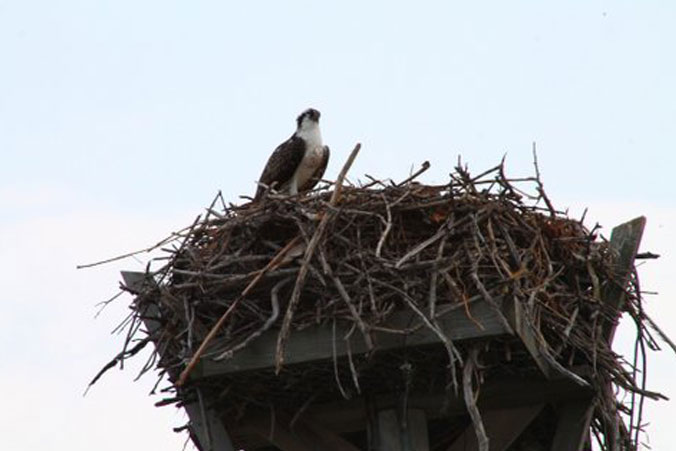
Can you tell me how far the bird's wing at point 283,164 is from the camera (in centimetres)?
905

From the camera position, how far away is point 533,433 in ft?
23.6

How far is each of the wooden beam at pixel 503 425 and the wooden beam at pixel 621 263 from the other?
0.56 meters

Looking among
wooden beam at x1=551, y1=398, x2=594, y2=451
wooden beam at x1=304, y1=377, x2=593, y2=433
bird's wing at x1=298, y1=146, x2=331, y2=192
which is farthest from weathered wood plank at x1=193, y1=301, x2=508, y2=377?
bird's wing at x1=298, y1=146, x2=331, y2=192

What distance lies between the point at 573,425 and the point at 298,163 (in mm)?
3144

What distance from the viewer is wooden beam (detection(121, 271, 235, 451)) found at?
21.4 feet

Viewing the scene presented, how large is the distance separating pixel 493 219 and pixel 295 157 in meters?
2.77

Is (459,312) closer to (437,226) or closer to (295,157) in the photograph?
(437,226)

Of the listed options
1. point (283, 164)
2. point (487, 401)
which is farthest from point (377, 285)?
point (283, 164)

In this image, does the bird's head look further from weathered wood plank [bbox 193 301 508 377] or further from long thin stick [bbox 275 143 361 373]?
weathered wood plank [bbox 193 301 508 377]

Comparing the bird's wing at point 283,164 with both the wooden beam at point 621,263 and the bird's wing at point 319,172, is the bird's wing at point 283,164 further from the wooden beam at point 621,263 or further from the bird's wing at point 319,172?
the wooden beam at point 621,263

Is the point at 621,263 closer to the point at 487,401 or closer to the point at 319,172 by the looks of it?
the point at 487,401

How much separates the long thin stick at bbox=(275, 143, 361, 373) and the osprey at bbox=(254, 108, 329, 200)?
2332 millimetres

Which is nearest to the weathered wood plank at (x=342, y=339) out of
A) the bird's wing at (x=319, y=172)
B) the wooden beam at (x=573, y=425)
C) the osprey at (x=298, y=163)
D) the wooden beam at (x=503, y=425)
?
the wooden beam at (x=503, y=425)

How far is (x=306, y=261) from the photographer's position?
19.9 ft
